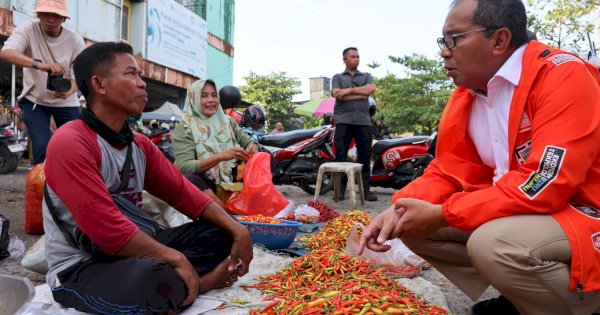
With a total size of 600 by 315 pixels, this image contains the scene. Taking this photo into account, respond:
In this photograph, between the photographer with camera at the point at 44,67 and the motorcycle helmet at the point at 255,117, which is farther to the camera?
the motorcycle helmet at the point at 255,117

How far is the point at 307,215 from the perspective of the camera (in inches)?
180

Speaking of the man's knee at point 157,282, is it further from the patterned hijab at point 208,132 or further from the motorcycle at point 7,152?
the motorcycle at point 7,152

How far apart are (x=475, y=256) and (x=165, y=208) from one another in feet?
7.38

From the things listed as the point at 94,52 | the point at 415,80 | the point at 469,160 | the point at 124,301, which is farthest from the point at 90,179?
the point at 415,80

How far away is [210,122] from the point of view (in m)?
4.38

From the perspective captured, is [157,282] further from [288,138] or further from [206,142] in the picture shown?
[288,138]

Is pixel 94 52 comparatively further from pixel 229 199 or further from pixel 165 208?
pixel 229 199

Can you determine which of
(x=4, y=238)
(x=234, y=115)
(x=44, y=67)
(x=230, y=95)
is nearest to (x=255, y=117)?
(x=230, y=95)

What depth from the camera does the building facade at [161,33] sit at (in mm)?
13080

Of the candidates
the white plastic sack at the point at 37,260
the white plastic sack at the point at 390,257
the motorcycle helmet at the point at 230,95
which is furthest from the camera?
the motorcycle helmet at the point at 230,95

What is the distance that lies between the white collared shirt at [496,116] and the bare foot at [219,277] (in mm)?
1326

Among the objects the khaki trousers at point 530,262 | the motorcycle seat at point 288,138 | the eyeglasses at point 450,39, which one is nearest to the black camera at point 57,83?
the eyeglasses at point 450,39

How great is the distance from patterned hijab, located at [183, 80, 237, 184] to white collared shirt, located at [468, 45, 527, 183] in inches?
102

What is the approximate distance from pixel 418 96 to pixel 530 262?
68.8ft
